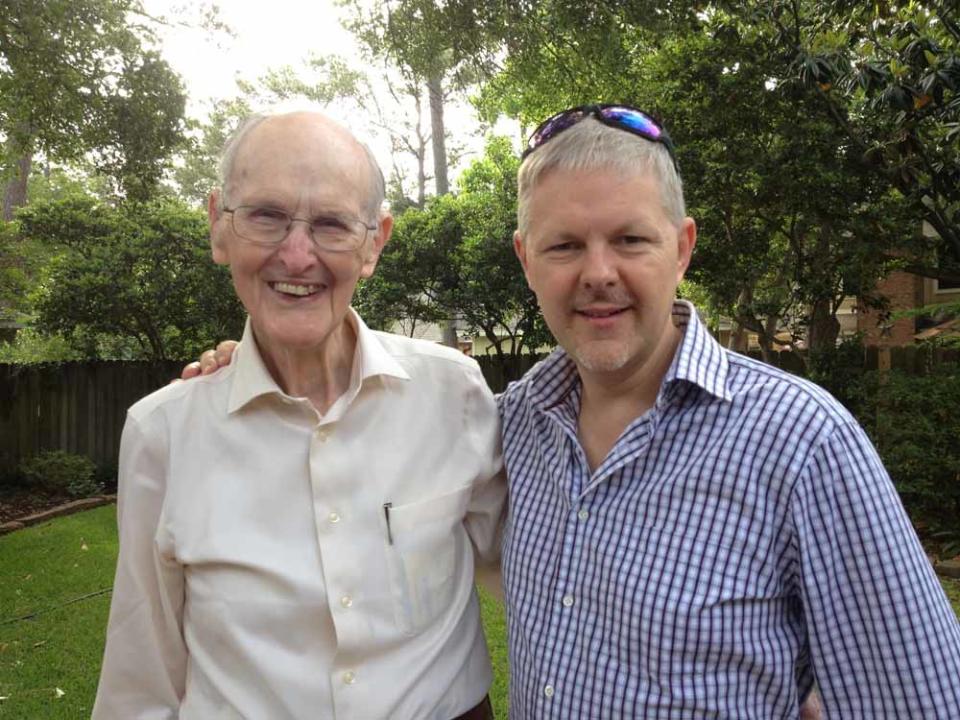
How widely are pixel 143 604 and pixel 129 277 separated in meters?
10.3

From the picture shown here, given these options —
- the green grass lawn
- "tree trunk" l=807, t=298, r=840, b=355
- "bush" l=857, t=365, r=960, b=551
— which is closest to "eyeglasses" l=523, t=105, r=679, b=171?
the green grass lawn

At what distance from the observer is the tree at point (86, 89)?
7.58 m

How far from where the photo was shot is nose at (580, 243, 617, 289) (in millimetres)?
1842

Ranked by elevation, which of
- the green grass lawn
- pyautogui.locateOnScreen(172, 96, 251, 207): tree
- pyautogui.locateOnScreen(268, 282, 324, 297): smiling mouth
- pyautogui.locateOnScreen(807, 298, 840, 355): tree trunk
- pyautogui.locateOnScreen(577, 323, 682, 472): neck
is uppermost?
pyautogui.locateOnScreen(172, 96, 251, 207): tree

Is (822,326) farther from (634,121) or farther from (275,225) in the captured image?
(275,225)

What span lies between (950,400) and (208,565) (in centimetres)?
776

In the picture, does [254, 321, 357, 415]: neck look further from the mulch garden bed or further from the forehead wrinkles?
the mulch garden bed

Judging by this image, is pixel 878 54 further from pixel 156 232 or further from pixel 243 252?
pixel 156 232

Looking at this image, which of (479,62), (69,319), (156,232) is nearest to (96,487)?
(69,319)

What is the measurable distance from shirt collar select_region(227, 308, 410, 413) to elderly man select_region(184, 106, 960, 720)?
0.43m

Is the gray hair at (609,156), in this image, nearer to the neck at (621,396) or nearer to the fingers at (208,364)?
the neck at (621,396)

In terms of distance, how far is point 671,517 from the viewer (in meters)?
1.73

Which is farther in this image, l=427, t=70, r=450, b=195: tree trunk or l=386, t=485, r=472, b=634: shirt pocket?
l=427, t=70, r=450, b=195: tree trunk

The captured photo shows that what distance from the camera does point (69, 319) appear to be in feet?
Result: 37.2
